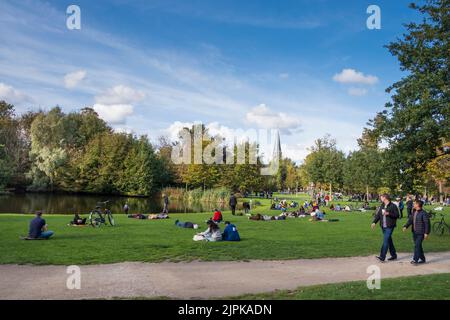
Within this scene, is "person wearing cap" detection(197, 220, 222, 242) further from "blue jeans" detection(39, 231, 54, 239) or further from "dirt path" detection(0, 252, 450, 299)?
"blue jeans" detection(39, 231, 54, 239)

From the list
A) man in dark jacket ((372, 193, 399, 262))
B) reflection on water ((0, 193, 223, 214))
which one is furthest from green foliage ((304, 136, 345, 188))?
man in dark jacket ((372, 193, 399, 262))

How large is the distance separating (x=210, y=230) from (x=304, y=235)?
538cm

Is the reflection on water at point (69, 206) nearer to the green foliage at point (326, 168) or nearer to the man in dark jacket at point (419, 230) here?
the green foliage at point (326, 168)

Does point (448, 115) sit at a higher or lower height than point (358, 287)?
higher

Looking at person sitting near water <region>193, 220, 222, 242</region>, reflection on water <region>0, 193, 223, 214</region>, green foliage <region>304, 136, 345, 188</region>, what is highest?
green foliage <region>304, 136, 345, 188</region>

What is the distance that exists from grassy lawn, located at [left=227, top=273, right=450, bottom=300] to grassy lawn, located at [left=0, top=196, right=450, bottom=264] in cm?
466

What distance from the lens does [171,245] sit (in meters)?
15.9

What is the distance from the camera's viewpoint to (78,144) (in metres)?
83.4

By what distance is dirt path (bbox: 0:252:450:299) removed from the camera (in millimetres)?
9055

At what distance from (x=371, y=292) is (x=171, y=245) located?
29.2 feet

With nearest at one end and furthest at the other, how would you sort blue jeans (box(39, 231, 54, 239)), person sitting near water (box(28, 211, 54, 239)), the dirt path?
the dirt path < person sitting near water (box(28, 211, 54, 239)) < blue jeans (box(39, 231, 54, 239))
